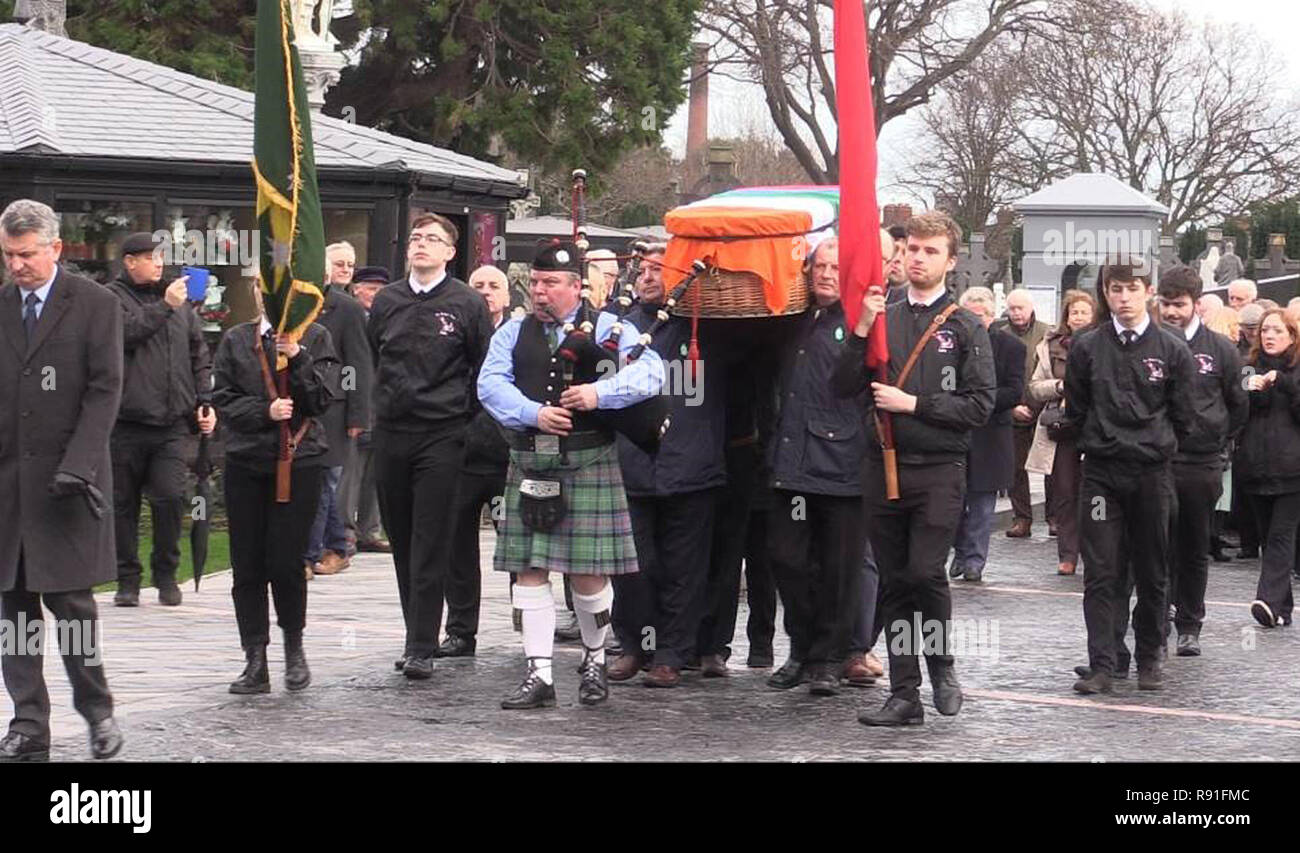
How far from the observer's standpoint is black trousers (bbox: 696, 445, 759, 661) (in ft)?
35.0

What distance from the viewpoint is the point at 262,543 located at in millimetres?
10008

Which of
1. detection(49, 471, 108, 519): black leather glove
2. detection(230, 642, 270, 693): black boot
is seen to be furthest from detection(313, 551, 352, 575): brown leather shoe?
detection(49, 471, 108, 519): black leather glove

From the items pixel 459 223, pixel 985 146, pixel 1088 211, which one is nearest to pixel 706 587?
pixel 459 223

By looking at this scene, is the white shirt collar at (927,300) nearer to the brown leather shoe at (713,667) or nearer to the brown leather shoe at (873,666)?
the brown leather shoe at (873,666)

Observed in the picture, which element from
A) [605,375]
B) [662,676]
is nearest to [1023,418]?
[662,676]

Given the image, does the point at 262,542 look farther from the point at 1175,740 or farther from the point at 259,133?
the point at 1175,740

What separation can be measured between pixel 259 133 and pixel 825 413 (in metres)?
2.80

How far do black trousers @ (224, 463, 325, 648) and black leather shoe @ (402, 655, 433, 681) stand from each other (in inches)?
24.8

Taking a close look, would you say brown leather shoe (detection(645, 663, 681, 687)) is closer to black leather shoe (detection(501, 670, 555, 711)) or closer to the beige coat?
black leather shoe (detection(501, 670, 555, 711))

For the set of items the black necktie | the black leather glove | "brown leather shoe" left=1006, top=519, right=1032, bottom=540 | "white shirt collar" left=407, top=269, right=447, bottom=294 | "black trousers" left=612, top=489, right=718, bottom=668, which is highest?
"white shirt collar" left=407, top=269, right=447, bottom=294

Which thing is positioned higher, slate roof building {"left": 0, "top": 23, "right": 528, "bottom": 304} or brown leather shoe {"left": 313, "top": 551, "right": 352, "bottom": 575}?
slate roof building {"left": 0, "top": 23, "right": 528, "bottom": 304}

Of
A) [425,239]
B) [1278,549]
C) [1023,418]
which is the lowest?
[1278,549]

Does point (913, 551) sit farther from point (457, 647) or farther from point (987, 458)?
point (987, 458)

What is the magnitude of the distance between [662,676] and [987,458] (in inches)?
215
